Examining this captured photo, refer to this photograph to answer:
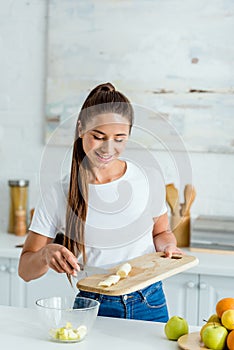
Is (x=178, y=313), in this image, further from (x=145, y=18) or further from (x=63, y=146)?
(x=145, y=18)

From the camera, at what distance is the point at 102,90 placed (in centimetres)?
197

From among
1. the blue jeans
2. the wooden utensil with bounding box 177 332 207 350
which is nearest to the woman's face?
the blue jeans

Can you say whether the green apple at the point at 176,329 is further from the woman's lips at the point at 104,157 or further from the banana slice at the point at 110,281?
the woman's lips at the point at 104,157

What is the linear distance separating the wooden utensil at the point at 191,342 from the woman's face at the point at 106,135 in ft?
1.73

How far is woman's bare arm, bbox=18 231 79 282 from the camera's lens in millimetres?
1785

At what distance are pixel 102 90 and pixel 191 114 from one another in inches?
50.3

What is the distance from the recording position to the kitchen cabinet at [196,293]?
2.79 m

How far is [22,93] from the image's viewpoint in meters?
3.41

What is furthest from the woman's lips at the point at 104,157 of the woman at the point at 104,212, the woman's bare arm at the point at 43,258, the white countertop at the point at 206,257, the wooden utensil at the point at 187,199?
the wooden utensil at the point at 187,199

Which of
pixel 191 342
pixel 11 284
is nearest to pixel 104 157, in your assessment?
pixel 191 342

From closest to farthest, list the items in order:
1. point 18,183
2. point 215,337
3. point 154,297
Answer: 1. point 215,337
2. point 154,297
3. point 18,183

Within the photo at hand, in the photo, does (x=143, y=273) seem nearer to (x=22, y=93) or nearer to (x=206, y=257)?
(x=206, y=257)

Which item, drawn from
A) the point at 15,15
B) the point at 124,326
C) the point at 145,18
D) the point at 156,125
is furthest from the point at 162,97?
the point at 124,326

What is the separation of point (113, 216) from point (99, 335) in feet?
1.25
